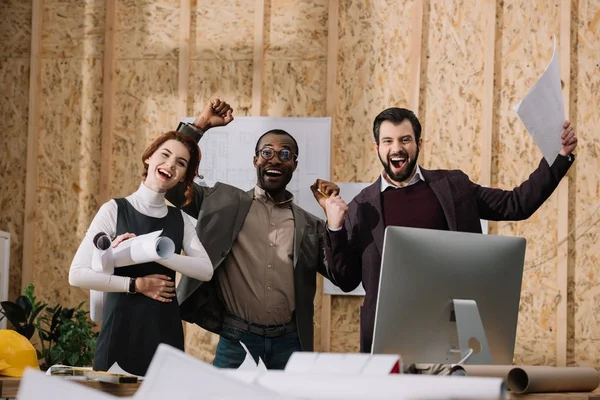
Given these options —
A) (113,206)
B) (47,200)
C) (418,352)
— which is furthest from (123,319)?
(47,200)

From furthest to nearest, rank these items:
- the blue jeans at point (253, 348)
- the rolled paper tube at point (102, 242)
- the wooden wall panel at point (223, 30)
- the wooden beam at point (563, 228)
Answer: the wooden wall panel at point (223, 30) < the wooden beam at point (563, 228) < the blue jeans at point (253, 348) < the rolled paper tube at point (102, 242)

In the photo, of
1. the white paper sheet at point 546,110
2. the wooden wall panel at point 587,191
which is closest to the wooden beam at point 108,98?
the wooden wall panel at point 587,191

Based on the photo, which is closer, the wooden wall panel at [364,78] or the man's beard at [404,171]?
the man's beard at [404,171]

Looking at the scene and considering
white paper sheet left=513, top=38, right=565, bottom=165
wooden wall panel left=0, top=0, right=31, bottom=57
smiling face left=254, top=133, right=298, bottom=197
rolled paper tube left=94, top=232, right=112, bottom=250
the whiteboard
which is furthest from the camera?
wooden wall panel left=0, top=0, right=31, bottom=57

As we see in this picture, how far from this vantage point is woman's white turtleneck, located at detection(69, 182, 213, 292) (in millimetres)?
3158

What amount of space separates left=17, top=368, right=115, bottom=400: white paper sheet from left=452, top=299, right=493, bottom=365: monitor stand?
148 cm

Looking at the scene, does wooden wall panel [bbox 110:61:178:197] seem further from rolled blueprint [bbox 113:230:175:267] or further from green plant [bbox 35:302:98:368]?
rolled blueprint [bbox 113:230:175:267]

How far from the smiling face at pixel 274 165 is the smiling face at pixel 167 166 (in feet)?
1.21

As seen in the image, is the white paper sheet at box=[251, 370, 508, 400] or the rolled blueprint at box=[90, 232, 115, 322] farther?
the rolled blueprint at box=[90, 232, 115, 322]

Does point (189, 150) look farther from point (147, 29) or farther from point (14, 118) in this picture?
point (14, 118)

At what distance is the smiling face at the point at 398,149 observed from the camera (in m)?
3.37

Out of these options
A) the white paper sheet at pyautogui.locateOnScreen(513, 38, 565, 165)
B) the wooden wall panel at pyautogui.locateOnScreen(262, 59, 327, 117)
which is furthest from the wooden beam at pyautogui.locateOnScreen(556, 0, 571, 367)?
the white paper sheet at pyautogui.locateOnScreen(513, 38, 565, 165)

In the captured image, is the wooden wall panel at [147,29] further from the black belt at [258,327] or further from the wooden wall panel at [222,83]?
the black belt at [258,327]

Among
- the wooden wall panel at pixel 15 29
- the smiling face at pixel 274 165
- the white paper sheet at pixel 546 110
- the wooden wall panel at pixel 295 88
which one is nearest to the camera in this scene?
the white paper sheet at pixel 546 110
